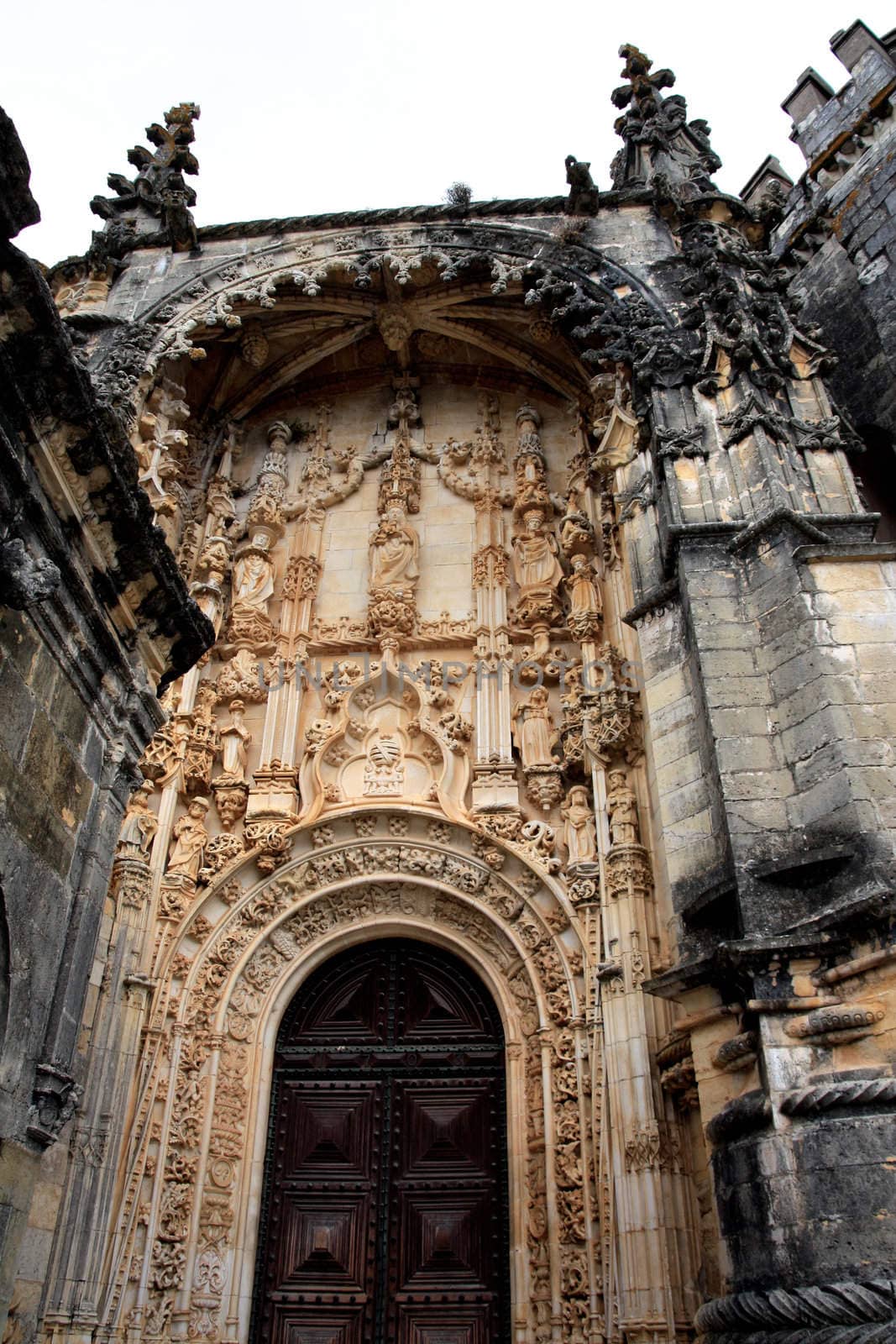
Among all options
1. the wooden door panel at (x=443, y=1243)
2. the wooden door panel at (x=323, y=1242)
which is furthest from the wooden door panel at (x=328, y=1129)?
the wooden door panel at (x=443, y=1243)

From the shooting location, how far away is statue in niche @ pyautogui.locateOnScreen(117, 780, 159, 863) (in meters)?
7.58

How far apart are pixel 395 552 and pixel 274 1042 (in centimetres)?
433

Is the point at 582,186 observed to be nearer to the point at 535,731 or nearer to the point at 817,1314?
the point at 535,731

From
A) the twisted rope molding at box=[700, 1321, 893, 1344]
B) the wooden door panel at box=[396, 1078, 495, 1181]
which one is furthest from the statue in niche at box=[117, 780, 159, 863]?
the twisted rope molding at box=[700, 1321, 893, 1344]

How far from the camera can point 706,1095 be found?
16.6ft

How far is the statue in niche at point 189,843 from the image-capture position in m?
7.89

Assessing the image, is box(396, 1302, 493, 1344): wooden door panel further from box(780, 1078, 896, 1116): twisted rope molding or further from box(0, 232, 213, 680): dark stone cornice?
box(0, 232, 213, 680): dark stone cornice

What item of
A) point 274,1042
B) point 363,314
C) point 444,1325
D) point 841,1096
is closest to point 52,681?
point 841,1096

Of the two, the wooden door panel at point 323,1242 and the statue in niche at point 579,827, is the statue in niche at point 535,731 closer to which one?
the statue in niche at point 579,827

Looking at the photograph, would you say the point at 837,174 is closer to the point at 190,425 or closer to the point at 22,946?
the point at 190,425

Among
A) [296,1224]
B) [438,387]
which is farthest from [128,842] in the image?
[438,387]

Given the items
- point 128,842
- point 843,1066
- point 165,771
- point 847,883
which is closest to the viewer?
point 843,1066

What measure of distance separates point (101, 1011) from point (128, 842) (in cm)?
124

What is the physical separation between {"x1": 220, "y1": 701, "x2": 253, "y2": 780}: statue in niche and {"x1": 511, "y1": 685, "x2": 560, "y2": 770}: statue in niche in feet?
7.43
